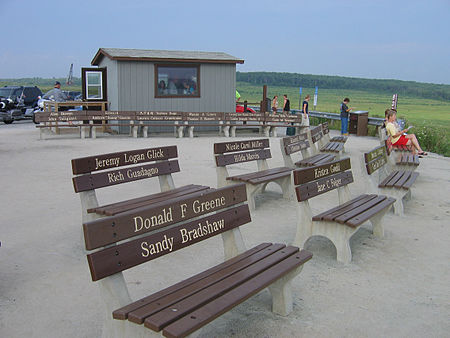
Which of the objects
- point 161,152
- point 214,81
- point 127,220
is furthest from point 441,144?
point 127,220

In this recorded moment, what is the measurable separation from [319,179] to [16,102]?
2181 cm

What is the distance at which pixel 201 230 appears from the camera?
3498 mm

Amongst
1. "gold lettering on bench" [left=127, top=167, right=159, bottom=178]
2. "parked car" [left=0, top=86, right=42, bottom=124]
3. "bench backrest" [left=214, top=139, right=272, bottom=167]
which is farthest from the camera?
"parked car" [left=0, top=86, right=42, bottom=124]

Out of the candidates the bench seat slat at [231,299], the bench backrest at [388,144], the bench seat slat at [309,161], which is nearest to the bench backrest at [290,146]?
the bench seat slat at [309,161]

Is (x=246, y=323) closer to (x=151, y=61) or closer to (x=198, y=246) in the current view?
(x=198, y=246)

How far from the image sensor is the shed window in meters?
17.5

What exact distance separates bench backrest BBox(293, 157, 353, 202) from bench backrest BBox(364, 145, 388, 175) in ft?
2.08

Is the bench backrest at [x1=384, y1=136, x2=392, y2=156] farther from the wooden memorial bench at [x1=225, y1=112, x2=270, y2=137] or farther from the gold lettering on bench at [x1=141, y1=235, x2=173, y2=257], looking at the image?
the wooden memorial bench at [x1=225, y1=112, x2=270, y2=137]

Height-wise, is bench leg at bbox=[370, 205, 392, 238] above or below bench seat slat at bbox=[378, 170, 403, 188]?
below

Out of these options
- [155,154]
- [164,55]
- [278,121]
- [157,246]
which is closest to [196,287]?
[157,246]

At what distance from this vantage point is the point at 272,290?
12.2ft

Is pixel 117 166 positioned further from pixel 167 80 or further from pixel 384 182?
pixel 167 80

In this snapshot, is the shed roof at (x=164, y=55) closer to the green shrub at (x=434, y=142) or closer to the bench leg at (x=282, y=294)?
the green shrub at (x=434, y=142)

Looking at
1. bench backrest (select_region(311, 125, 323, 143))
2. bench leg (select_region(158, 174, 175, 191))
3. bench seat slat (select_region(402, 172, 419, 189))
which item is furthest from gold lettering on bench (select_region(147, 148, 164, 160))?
bench backrest (select_region(311, 125, 323, 143))
